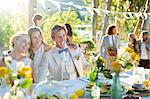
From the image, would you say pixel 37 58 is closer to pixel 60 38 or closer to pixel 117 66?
pixel 60 38

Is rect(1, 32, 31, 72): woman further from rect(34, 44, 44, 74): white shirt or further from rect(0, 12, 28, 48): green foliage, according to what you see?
rect(0, 12, 28, 48): green foliage

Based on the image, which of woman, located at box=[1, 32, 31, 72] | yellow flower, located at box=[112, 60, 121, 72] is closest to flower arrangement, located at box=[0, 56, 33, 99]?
yellow flower, located at box=[112, 60, 121, 72]

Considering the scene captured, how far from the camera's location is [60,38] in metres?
3.50

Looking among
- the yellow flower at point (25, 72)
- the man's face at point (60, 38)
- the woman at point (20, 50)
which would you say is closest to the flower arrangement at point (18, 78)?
the yellow flower at point (25, 72)

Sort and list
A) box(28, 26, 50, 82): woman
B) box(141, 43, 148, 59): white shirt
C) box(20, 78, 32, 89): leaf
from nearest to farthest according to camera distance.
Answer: box(20, 78, 32, 89): leaf → box(28, 26, 50, 82): woman → box(141, 43, 148, 59): white shirt

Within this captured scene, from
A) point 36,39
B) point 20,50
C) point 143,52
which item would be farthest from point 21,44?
point 143,52

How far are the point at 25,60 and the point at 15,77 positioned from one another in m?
0.97

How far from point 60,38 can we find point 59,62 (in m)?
0.22

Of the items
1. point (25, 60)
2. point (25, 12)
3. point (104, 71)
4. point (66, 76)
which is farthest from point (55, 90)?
point (25, 12)

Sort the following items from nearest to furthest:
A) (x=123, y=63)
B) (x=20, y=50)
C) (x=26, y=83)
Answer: (x=26, y=83)
(x=123, y=63)
(x=20, y=50)

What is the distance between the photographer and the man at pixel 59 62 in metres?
3.44

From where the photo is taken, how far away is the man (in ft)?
11.3

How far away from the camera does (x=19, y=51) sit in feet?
9.53

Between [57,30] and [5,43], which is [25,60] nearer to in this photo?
[57,30]
